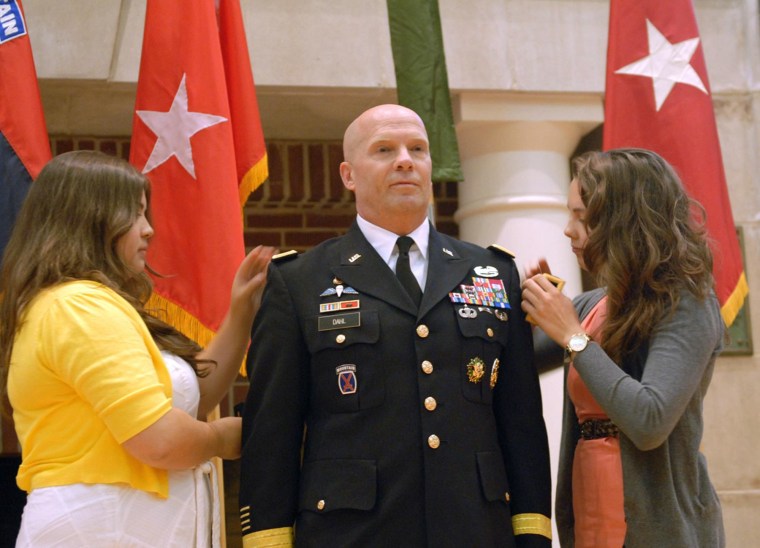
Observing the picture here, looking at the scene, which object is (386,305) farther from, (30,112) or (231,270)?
(30,112)

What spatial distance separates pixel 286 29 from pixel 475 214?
0.99 meters

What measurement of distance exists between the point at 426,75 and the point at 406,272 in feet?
2.63

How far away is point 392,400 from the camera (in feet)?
6.90

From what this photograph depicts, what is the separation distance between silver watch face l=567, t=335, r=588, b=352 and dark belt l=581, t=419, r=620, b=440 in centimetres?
19

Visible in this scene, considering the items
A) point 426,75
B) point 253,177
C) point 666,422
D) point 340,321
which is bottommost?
point 666,422

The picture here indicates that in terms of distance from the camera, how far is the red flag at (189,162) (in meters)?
3.12

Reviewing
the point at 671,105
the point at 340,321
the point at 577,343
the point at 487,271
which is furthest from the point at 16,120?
the point at 671,105

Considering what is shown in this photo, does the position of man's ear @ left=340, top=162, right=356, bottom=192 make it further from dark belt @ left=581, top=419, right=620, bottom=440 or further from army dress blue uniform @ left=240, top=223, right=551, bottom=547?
dark belt @ left=581, top=419, right=620, bottom=440

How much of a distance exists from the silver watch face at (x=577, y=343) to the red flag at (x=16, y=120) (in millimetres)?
1752

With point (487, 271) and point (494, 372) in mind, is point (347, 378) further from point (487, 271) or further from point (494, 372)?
point (487, 271)

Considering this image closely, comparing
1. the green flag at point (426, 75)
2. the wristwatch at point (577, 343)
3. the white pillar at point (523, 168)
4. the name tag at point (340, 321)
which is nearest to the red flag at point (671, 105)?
the white pillar at point (523, 168)

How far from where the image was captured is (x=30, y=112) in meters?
3.14

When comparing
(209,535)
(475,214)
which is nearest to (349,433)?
(209,535)

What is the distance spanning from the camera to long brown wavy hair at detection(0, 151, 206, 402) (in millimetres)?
2092
